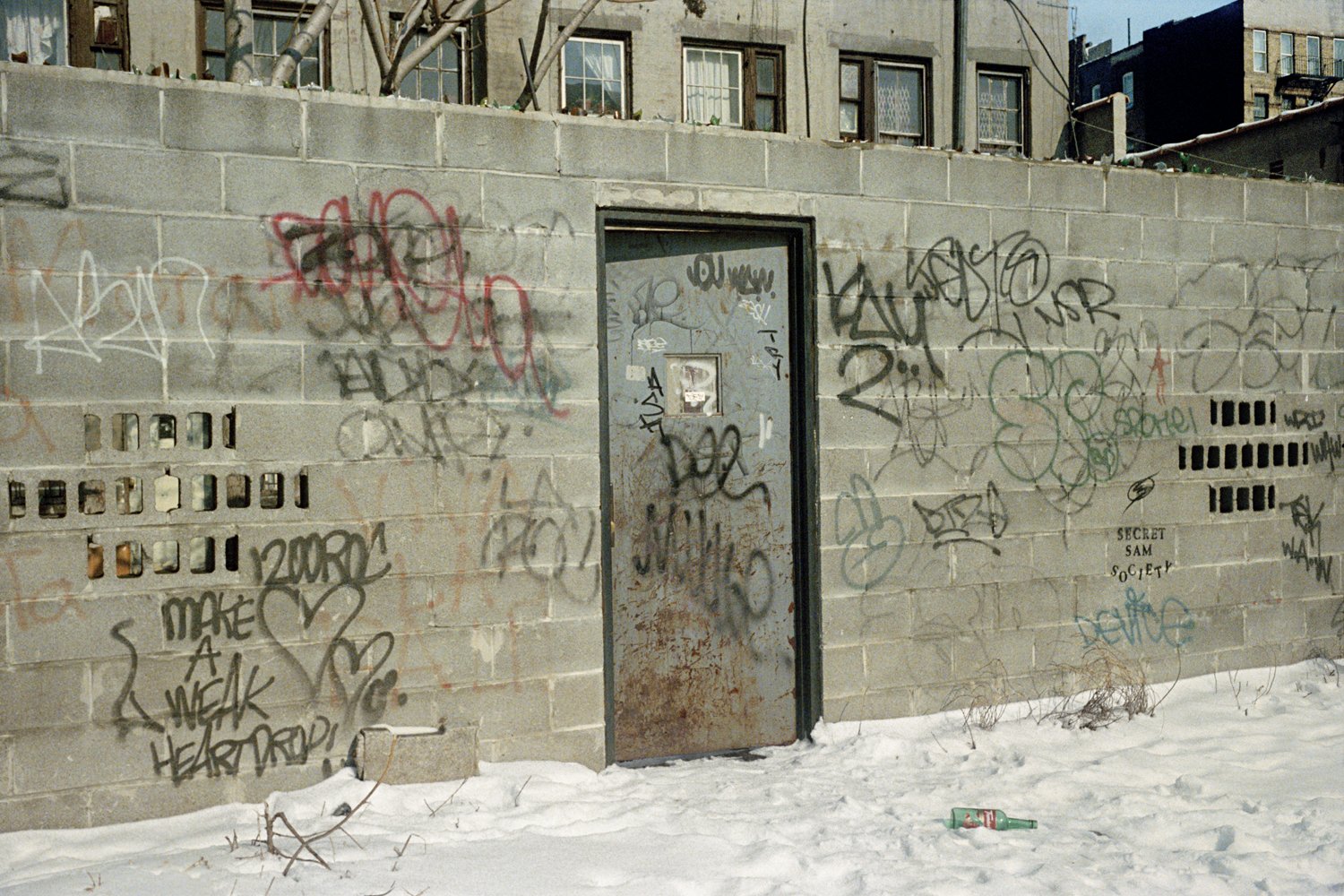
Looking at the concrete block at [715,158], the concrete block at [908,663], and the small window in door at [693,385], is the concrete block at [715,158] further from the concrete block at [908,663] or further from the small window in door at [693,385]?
the concrete block at [908,663]

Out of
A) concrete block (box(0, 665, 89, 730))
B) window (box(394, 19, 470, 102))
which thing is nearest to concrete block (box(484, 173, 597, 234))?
concrete block (box(0, 665, 89, 730))

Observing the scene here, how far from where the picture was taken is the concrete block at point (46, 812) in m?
4.34

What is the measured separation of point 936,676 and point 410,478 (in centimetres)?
293

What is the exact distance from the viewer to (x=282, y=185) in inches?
188

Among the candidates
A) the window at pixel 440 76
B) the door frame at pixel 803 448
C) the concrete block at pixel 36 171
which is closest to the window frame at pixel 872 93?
the window at pixel 440 76

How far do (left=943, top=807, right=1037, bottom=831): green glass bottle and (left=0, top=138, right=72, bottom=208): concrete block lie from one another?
4.28 m

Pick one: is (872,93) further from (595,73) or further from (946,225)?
(946,225)

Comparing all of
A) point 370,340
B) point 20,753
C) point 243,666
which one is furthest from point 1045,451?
point 20,753

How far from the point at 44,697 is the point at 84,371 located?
1.27 meters

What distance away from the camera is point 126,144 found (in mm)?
4523

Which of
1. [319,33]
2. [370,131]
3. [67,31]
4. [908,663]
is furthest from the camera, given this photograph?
[67,31]

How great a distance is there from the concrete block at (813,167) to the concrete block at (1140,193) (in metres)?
1.64

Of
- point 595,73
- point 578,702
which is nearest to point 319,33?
point 578,702

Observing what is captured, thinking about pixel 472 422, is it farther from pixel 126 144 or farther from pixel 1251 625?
pixel 1251 625
